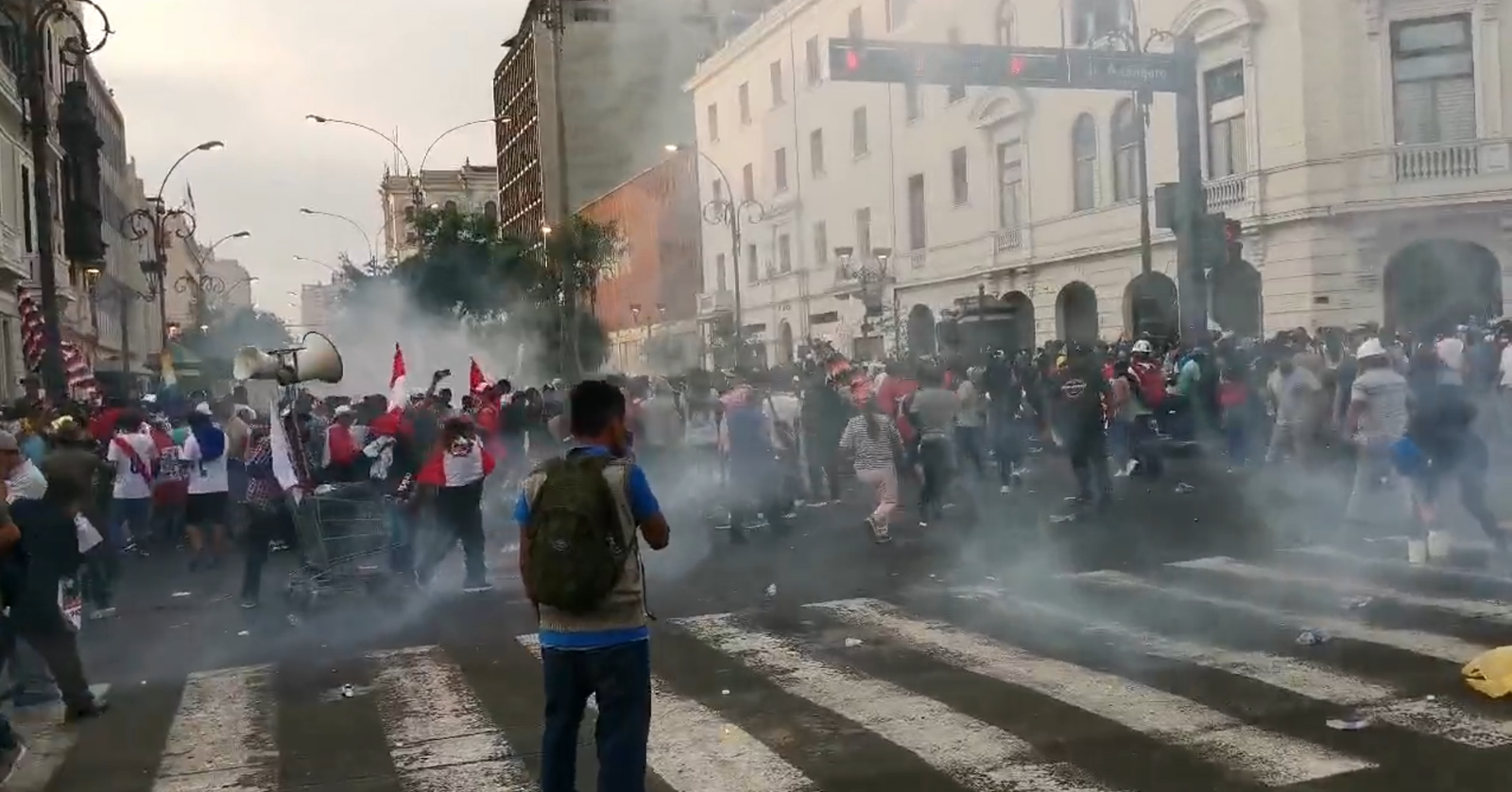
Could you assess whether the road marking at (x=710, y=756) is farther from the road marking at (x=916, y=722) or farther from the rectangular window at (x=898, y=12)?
the rectangular window at (x=898, y=12)

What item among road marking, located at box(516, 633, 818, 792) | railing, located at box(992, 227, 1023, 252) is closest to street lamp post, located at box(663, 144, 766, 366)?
railing, located at box(992, 227, 1023, 252)

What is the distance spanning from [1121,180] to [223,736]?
18572 millimetres

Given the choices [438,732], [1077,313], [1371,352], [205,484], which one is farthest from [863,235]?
[438,732]

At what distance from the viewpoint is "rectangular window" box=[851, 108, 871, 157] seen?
1393 cm

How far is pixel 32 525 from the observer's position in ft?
20.0

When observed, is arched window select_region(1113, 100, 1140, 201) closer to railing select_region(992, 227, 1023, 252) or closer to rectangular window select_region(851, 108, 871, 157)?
railing select_region(992, 227, 1023, 252)

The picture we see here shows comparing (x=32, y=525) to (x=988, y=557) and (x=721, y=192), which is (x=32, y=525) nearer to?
(x=988, y=557)

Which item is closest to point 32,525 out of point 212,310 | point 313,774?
point 313,774

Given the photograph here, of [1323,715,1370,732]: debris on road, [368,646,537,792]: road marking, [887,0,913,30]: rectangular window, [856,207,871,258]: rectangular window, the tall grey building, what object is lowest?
[1323,715,1370,732]: debris on road

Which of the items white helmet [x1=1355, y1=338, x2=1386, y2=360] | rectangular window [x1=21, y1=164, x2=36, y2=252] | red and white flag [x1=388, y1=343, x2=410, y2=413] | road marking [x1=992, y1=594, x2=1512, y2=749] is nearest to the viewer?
road marking [x1=992, y1=594, x2=1512, y2=749]

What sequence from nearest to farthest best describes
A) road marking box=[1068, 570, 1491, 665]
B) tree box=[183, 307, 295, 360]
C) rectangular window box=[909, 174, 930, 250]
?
road marking box=[1068, 570, 1491, 665]
rectangular window box=[909, 174, 930, 250]
tree box=[183, 307, 295, 360]

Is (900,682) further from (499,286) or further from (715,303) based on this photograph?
(499,286)

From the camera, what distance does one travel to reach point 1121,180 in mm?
21547

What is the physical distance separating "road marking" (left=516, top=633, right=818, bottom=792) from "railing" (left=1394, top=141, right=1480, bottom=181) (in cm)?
1640
